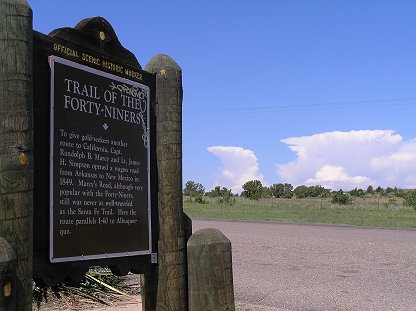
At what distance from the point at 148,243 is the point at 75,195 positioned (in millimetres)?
676

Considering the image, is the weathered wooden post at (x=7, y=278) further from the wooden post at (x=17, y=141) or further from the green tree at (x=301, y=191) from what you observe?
the green tree at (x=301, y=191)

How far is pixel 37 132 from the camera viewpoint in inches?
110

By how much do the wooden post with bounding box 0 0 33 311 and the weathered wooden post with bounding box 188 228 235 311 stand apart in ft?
3.87

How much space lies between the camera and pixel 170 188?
11.7 feet

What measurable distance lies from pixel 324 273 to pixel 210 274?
24.6ft

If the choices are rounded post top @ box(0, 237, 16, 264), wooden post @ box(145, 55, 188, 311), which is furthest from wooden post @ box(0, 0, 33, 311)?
wooden post @ box(145, 55, 188, 311)

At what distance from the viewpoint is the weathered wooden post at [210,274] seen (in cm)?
342

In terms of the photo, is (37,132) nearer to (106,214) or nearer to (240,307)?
(106,214)

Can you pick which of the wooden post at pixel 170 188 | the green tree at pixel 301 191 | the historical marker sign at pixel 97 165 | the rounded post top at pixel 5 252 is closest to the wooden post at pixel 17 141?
the rounded post top at pixel 5 252

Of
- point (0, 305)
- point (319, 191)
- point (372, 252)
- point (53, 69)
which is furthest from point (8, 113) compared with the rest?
point (319, 191)

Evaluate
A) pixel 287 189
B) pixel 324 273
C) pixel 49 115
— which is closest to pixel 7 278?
pixel 49 115

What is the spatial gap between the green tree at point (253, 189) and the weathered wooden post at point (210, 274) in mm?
65627

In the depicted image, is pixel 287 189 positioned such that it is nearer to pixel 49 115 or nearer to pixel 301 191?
pixel 301 191

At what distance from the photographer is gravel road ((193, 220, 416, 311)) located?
7.71 metres
